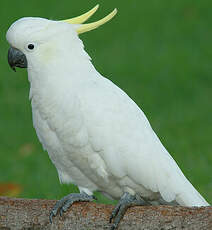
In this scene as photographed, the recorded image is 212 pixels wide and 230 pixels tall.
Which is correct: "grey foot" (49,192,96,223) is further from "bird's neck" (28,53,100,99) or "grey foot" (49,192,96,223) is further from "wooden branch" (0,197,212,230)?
"bird's neck" (28,53,100,99)

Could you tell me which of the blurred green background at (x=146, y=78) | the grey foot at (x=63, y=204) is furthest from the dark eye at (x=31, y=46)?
the blurred green background at (x=146, y=78)

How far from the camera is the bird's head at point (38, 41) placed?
322 cm

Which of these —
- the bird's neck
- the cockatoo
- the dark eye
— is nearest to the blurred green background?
the cockatoo

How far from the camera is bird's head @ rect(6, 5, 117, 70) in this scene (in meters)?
3.22

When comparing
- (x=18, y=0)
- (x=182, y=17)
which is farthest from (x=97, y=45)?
(x=18, y=0)

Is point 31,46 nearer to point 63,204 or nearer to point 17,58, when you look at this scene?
point 17,58

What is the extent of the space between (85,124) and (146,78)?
14.5ft

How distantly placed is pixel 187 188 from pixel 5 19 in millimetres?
6428

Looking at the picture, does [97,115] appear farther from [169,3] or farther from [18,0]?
[18,0]

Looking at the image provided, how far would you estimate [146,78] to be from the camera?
7.55m

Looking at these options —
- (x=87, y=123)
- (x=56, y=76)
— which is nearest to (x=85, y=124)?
(x=87, y=123)

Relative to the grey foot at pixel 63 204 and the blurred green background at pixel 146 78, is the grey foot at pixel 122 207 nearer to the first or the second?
the grey foot at pixel 63 204

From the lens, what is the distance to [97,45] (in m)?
8.39

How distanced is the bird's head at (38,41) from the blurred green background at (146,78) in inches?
81.7
